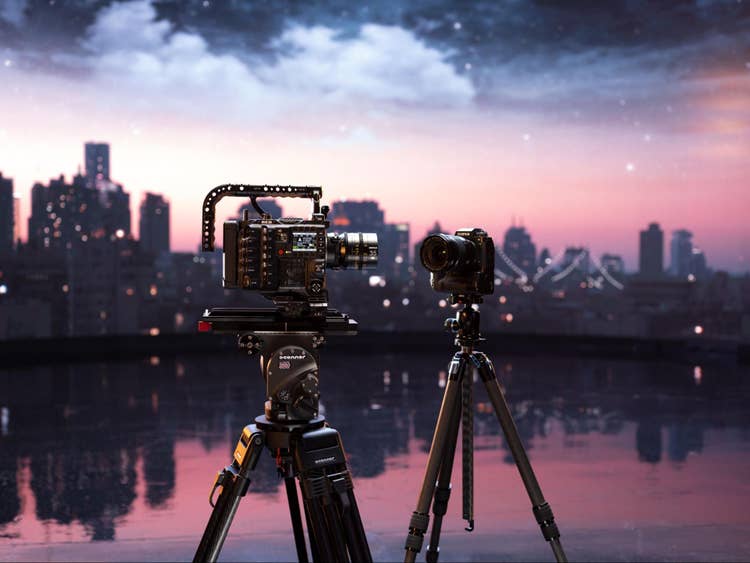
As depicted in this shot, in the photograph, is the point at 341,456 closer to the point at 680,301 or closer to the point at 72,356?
the point at 72,356

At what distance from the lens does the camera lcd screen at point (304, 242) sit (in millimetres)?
2281

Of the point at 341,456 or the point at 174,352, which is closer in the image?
the point at 341,456

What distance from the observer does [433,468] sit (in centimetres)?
271

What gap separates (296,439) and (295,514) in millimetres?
333

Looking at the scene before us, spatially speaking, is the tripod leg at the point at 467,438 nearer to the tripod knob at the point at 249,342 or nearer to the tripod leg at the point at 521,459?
the tripod leg at the point at 521,459

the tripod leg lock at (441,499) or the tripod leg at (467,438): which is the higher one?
the tripod leg at (467,438)

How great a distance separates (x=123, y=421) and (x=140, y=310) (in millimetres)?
50739

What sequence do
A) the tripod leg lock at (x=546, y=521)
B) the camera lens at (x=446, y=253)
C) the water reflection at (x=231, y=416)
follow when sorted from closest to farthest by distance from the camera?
1. the camera lens at (x=446, y=253)
2. the tripod leg lock at (x=546, y=521)
3. the water reflection at (x=231, y=416)

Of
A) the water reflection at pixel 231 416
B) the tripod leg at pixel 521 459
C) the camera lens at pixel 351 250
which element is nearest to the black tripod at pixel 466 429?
the tripod leg at pixel 521 459

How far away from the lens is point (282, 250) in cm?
228

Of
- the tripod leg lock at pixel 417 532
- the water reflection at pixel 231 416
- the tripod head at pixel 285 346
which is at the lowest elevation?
the water reflection at pixel 231 416

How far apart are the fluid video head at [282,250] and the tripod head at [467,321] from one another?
53 cm

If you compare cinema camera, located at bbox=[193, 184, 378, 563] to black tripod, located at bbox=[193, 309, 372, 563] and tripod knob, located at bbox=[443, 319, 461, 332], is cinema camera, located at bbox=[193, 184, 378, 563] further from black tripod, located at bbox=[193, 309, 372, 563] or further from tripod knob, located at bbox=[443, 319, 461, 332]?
tripod knob, located at bbox=[443, 319, 461, 332]

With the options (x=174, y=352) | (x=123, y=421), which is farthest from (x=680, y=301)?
A: (x=123, y=421)
